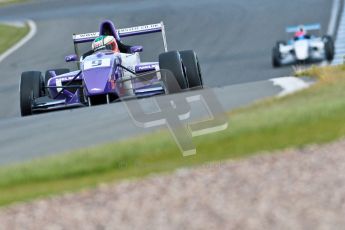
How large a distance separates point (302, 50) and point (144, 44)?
5.65m

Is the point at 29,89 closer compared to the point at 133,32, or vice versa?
the point at 29,89

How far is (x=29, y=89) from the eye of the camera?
11938 millimetres

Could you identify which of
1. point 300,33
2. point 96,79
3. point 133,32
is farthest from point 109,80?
point 300,33

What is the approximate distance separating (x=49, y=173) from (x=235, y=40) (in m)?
14.8

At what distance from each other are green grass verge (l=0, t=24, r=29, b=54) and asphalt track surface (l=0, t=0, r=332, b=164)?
0.51 meters

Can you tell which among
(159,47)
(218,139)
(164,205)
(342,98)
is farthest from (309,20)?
(164,205)

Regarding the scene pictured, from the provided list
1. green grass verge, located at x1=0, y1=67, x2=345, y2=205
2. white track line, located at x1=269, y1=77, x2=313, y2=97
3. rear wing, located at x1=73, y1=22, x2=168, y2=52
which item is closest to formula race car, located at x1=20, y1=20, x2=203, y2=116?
rear wing, located at x1=73, y1=22, x2=168, y2=52

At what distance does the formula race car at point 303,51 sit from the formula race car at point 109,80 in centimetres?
450

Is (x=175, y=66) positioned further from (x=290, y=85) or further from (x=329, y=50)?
(x=329, y=50)

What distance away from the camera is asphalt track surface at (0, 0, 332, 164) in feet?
25.4

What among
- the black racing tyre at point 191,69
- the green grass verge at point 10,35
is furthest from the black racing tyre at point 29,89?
the green grass verge at point 10,35

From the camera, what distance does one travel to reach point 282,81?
9.63 m

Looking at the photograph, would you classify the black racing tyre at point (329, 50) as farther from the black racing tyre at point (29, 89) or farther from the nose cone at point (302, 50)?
the black racing tyre at point (29, 89)

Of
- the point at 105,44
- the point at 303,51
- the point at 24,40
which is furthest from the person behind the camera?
the point at 24,40
